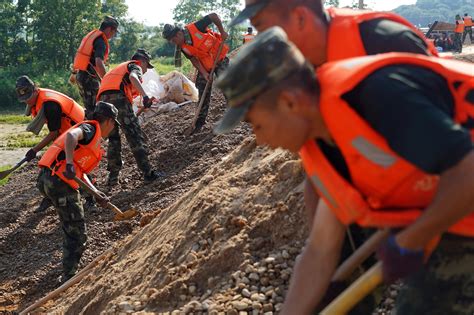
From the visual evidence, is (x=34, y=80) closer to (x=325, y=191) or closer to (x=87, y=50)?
(x=87, y=50)

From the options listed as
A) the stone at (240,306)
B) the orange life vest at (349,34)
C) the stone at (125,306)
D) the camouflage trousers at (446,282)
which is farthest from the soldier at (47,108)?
the camouflage trousers at (446,282)

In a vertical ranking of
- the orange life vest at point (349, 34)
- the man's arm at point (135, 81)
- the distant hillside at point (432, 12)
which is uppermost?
the orange life vest at point (349, 34)

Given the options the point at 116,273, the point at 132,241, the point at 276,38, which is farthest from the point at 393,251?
the point at 132,241

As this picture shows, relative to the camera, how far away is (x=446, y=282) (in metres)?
1.80

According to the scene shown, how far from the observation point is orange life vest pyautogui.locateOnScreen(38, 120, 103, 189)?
198 inches

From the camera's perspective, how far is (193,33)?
7.60m

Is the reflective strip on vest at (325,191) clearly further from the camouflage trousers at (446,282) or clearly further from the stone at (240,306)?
the stone at (240,306)

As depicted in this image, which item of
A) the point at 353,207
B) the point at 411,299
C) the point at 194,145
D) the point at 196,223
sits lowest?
the point at 194,145

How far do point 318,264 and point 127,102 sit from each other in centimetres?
513

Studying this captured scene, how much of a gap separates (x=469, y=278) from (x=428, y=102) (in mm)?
696

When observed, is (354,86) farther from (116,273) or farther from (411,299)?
(116,273)

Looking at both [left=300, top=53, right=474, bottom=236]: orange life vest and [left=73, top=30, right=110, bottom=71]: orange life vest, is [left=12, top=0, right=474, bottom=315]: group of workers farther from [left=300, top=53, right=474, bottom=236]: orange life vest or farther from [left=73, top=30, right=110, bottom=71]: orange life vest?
[left=73, top=30, right=110, bottom=71]: orange life vest

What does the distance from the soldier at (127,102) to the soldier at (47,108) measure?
49cm

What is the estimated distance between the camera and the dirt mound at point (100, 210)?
5402 millimetres
